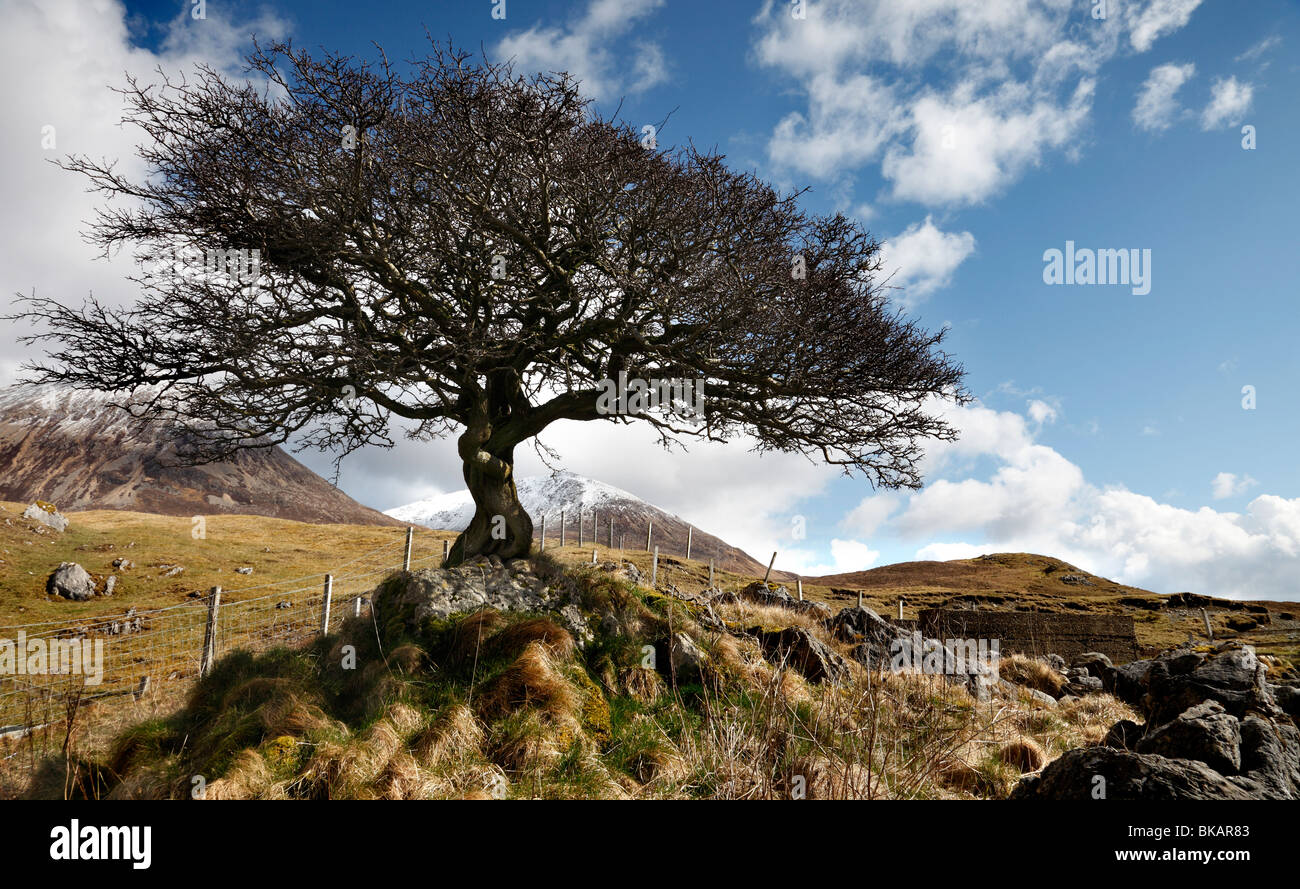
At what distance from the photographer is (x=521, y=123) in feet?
32.0

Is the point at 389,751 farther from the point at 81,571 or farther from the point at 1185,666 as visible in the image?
the point at 81,571

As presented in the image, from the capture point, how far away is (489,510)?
12680mm

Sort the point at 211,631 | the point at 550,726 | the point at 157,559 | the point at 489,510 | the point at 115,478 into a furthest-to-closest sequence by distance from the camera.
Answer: the point at 115,478 < the point at 157,559 < the point at 211,631 < the point at 489,510 < the point at 550,726

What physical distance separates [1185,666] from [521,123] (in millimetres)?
14114

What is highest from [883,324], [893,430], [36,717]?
[883,324]

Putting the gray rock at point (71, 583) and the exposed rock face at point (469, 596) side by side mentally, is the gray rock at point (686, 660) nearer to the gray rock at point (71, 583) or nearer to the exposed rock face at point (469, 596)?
the exposed rock face at point (469, 596)

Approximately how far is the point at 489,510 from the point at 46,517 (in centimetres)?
3479

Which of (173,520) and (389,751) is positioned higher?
(173,520)

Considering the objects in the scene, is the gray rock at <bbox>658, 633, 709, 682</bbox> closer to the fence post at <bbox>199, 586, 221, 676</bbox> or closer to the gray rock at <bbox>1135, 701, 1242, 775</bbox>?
the gray rock at <bbox>1135, 701, 1242, 775</bbox>

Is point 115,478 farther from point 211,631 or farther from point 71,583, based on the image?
point 211,631

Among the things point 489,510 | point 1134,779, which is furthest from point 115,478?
point 1134,779

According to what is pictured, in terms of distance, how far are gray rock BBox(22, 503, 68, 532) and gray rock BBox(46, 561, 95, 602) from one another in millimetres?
8758

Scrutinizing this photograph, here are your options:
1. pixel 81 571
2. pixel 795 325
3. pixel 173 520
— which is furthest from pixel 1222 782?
pixel 173 520

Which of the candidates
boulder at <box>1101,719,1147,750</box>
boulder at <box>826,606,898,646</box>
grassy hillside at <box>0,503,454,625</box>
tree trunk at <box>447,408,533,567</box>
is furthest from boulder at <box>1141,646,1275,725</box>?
grassy hillside at <box>0,503,454,625</box>
